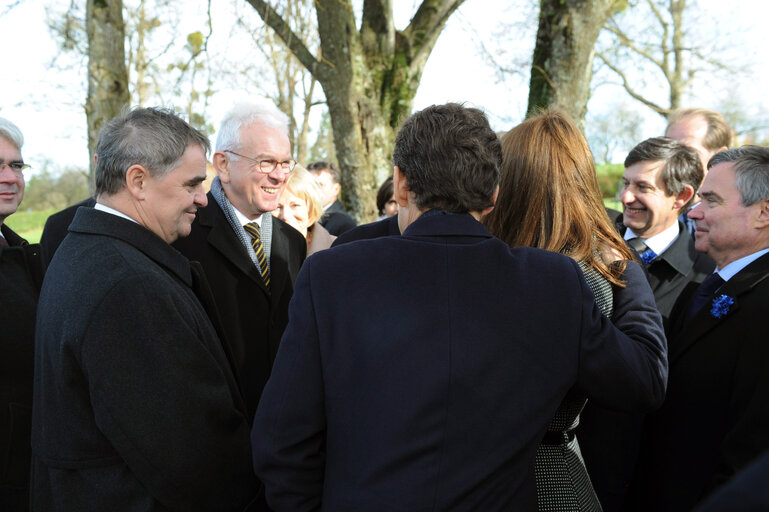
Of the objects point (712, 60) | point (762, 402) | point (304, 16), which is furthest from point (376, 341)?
point (712, 60)

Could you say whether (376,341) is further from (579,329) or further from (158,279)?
(158,279)

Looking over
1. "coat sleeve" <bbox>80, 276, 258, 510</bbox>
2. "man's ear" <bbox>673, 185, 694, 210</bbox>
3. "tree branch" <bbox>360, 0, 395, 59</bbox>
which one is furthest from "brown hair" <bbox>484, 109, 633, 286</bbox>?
"tree branch" <bbox>360, 0, 395, 59</bbox>

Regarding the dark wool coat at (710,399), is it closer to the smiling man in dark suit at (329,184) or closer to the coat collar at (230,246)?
the coat collar at (230,246)

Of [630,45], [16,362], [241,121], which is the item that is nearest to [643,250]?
[241,121]

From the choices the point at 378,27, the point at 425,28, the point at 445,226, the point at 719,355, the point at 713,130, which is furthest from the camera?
the point at 425,28

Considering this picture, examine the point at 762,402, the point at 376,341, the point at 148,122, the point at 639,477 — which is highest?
the point at 148,122

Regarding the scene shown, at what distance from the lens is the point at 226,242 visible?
310 cm

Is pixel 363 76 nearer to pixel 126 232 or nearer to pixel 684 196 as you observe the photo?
pixel 684 196

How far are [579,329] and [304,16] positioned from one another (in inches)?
252

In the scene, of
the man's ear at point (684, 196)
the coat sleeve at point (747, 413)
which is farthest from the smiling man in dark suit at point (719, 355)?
the man's ear at point (684, 196)

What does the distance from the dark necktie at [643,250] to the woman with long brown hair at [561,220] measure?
4.93 feet

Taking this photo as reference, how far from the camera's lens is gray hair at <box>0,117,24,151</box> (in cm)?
312

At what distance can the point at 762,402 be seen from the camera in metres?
2.04

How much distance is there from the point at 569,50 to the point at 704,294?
3903 millimetres
